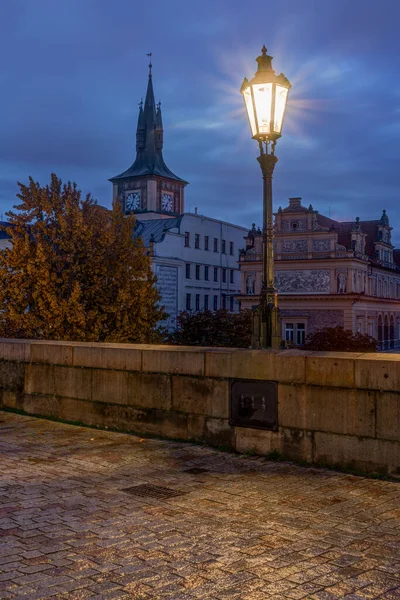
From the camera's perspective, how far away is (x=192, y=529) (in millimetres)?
5082

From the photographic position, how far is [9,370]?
1074cm

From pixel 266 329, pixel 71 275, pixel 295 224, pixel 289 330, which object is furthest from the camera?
pixel 295 224

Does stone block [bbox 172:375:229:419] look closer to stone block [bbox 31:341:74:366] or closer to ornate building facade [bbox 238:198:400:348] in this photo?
stone block [bbox 31:341:74:366]

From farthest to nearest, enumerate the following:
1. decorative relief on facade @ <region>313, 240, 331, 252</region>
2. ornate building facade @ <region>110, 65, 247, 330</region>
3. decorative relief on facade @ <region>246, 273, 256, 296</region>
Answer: decorative relief on facade @ <region>246, 273, 256, 296</region>
ornate building facade @ <region>110, 65, 247, 330</region>
decorative relief on facade @ <region>313, 240, 331, 252</region>

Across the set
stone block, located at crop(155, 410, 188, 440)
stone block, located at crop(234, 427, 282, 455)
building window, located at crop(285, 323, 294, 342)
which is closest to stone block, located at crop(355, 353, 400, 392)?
stone block, located at crop(234, 427, 282, 455)

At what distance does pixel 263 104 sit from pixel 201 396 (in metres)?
3.68

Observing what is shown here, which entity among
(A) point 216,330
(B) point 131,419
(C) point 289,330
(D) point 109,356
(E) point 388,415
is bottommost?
(B) point 131,419

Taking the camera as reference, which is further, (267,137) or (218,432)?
(267,137)

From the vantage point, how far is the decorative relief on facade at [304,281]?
6606cm

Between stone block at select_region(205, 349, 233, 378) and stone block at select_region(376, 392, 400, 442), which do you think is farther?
stone block at select_region(205, 349, 233, 378)

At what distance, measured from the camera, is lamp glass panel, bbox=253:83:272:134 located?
27.9 ft

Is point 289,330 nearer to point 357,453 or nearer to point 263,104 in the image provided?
point 263,104

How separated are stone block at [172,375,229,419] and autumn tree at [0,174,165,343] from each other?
1081 centimetres

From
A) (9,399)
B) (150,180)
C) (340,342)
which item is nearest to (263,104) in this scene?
A: (9,399)
